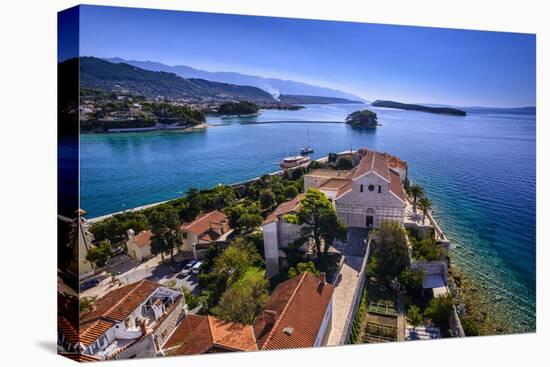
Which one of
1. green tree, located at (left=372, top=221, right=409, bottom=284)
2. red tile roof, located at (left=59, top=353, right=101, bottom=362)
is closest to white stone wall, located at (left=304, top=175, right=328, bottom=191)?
green tree, located at (left=372, top=221, right=409, bottom=284)

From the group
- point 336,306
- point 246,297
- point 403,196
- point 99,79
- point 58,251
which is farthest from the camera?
point 403,196

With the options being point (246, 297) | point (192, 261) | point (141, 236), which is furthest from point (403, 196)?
point (141, 236)

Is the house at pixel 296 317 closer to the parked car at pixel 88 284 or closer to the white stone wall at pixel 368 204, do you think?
the white stone wall at pixel 368 204

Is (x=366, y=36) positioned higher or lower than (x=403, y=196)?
higher

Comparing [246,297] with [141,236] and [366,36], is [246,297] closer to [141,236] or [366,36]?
[141,236]

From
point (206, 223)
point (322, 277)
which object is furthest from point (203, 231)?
point (322, 277)

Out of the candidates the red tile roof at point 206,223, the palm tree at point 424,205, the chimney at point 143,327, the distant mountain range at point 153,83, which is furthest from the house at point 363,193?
the chimney at point 143,327

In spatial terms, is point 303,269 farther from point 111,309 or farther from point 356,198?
point 111,309
